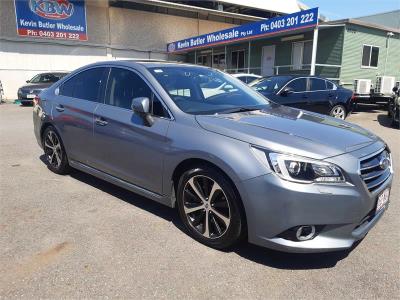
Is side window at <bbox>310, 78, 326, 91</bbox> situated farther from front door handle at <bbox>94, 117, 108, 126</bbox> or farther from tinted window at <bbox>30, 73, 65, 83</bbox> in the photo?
tinted window at <bbox>30, 73, 65, 83</bbox>

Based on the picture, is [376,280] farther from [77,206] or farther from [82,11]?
[82,11]

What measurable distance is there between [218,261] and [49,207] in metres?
2.22

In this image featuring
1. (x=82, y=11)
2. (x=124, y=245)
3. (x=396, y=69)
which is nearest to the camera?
(x=124, y=245)

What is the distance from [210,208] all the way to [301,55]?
17654mm

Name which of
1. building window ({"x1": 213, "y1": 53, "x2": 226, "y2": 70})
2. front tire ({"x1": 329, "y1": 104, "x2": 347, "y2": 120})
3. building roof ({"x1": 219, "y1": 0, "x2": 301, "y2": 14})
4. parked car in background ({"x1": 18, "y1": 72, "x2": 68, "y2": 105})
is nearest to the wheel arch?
front tire ({"x1": 329, "y1": 104, "x2": 347, "y2": 120})

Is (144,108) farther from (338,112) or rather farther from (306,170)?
(338,112)

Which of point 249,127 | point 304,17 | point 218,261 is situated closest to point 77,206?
point 218,261

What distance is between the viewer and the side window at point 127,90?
11.7ft

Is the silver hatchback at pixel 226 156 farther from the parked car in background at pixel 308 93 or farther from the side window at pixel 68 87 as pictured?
the parked car in background at pixel 308 93

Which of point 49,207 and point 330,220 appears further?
point 49,207

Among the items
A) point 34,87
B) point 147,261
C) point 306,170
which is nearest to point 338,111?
point 306,170

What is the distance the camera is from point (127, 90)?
3.95 m

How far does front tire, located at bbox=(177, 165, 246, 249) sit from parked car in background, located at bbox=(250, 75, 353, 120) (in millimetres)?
6142

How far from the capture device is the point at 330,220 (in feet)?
8.69
